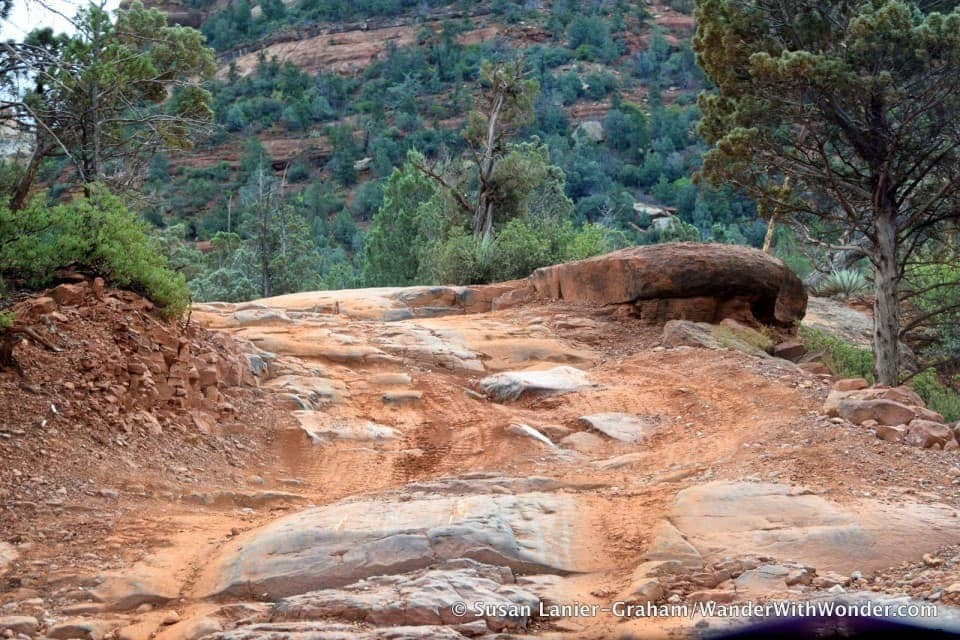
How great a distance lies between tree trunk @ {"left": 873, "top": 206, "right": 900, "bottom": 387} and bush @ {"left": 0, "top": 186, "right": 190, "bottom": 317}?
271 inches

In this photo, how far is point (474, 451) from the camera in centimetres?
696

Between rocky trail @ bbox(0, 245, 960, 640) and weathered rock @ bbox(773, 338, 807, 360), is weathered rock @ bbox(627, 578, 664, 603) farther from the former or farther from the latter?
weathered rock @ bbox(773, 338, 807, 360)

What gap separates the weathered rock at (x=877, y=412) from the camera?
5.95 m

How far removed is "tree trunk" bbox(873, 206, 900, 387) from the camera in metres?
9.70

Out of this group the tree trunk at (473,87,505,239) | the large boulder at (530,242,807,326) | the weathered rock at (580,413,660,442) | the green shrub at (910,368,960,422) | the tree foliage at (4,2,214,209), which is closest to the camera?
the weathered rock at (580,413,660,442)

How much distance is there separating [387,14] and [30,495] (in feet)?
224

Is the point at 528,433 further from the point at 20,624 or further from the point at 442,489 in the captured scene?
the point at 20,624

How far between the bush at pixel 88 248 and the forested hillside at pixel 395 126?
52.7 ft

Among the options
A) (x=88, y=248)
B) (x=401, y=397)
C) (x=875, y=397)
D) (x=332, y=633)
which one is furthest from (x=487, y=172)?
(x=332, y=633)

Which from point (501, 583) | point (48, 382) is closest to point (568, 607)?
point (501, 583)

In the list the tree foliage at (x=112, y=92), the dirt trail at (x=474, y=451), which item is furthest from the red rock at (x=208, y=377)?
the tree foliage at (x=112, y=92)

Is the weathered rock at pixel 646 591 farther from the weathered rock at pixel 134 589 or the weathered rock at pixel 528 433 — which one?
the weathered rock at pixel 528 433

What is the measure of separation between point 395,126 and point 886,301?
1869 inches

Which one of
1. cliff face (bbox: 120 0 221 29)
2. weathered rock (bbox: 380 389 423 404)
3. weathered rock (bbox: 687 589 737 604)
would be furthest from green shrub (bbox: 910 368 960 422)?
cliff face (bbox: 120 0 221 29)
